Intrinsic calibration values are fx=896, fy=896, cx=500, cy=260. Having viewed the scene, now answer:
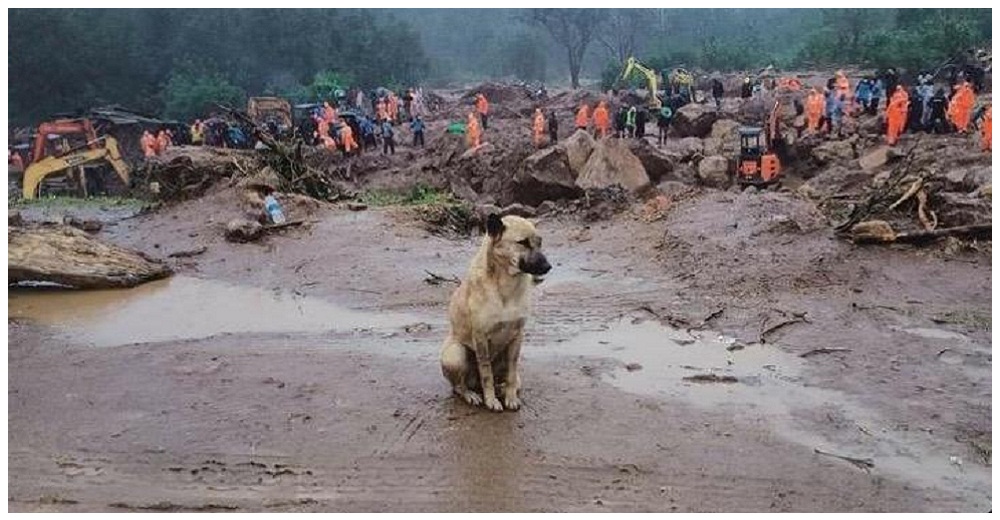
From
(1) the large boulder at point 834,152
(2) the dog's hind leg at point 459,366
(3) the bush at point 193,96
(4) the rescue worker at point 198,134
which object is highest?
(3) the bush at point 193,96

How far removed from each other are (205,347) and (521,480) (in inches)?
157

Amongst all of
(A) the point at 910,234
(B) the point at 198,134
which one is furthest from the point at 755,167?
(B) the point at 198,134

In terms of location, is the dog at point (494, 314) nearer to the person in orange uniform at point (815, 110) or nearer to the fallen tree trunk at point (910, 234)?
the fallen tree trunk at point (910, 234)

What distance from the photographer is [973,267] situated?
1001 centimetres

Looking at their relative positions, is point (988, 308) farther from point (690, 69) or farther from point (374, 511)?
point (690, 69)

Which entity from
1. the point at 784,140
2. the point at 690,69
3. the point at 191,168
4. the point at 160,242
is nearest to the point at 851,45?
the point at 690,69

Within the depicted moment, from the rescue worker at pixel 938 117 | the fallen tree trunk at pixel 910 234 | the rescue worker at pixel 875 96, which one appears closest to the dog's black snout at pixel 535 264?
the fallen tree trunk at pixel 910 234

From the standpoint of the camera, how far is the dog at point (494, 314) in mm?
5496

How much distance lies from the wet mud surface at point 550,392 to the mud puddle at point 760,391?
0.03 m

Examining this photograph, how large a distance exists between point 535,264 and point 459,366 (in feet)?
3.30

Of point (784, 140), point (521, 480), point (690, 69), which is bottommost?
point (521, 480)

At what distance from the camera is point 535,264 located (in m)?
5.39

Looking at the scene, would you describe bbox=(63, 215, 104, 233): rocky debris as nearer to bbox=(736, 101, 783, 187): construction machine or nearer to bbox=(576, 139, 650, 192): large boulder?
bbox=(576, 139, 650, 192): large boulder

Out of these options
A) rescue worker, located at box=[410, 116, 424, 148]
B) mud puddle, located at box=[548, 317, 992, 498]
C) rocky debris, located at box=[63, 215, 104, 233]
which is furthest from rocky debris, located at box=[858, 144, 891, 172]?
rocky debris, located at box=[63, 215, 104, 233]
